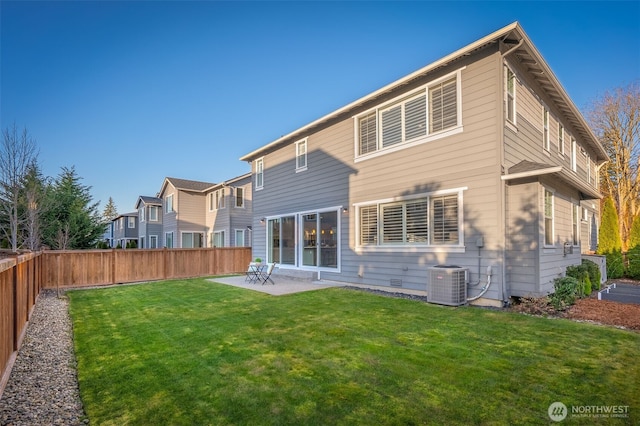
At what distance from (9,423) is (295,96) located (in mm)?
A: 17895

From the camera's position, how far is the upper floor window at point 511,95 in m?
7.05

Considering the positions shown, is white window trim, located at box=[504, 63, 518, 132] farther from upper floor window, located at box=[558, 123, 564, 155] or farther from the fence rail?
the fence rail

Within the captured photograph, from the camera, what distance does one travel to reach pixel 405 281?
834cm

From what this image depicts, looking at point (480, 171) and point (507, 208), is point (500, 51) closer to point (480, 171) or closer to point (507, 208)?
point (480, 171)

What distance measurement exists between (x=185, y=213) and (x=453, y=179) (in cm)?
2060

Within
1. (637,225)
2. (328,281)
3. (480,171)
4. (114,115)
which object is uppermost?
(114,115)

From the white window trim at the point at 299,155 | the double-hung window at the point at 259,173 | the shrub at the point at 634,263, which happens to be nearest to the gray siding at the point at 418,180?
the white window trim at the point at 299,155

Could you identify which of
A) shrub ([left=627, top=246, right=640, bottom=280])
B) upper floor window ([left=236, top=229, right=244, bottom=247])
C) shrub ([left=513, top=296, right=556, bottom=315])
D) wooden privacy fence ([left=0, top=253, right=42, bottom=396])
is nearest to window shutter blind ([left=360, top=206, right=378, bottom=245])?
shrub ([left=513, top=296, right=556, bottom=315])

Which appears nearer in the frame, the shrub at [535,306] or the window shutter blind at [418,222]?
the shrub at [535,306]

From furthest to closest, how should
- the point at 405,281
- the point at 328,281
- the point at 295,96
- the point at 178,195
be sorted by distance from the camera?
the point at 178,195
the point at 295,96
the point at 328,281
the point at 405,281

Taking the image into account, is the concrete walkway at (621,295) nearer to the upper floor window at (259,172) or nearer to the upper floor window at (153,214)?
the upper floor window at (259,172)

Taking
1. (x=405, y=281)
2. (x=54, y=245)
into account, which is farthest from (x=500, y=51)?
A: (x=54, y=245)

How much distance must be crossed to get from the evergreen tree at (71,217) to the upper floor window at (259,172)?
926 centimetres

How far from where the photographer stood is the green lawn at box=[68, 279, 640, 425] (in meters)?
2.77
